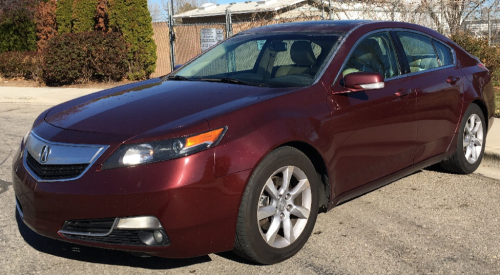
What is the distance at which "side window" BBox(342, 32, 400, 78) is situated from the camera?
481 centimetres

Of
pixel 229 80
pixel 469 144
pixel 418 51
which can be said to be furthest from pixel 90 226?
pixel 469 144

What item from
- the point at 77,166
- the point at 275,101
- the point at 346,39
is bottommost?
the point at 77,166

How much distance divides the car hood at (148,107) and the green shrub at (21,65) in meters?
15.3

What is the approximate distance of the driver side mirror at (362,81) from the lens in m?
4.35

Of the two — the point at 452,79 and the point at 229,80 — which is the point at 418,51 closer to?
the point at 452,79

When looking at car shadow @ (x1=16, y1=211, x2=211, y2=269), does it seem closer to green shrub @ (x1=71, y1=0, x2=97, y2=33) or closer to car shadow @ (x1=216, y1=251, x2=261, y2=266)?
car shadow @ (x1=216, y1=251, x2=261, y2=266)

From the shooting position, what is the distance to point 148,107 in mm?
4090

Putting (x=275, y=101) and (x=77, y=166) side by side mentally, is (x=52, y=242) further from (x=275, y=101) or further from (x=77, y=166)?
(x=275, y=101)

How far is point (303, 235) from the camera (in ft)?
13.6

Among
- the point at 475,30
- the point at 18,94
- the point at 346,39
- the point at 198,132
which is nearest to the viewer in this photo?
the point at 198,132

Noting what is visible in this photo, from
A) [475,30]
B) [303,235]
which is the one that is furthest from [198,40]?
[303,235]

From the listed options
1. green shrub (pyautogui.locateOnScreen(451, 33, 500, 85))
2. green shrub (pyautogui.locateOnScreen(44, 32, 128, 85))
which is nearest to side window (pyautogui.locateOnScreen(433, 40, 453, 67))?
green shrub (pyautogui.locateOnScreen(451, 33, 500, 85))

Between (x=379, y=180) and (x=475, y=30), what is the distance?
32.2 ft

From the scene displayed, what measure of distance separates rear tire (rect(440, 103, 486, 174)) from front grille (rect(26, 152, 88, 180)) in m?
3.84
